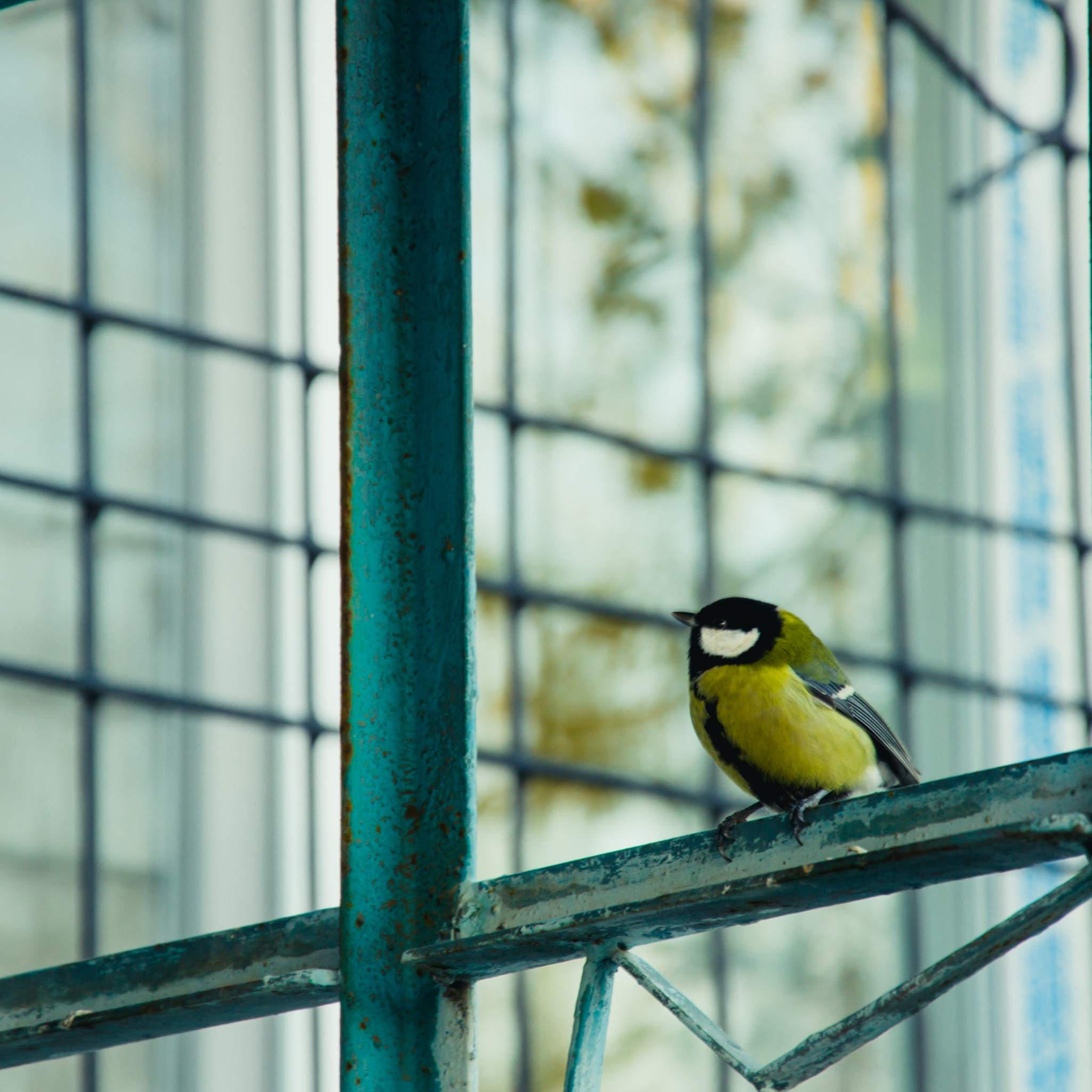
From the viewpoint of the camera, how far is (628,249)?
4.29 m

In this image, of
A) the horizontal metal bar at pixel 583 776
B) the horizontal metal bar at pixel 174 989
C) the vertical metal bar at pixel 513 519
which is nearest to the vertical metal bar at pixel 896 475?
the horizontal metal bar at pixel 583 776

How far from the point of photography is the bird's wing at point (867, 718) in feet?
7.24

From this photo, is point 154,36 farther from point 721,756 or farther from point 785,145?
point 721,756

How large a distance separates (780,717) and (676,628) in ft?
5.74

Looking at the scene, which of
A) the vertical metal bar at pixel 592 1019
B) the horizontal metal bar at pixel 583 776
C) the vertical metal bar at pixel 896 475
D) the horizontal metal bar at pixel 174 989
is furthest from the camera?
the vertical metal bar at pixel 896 475

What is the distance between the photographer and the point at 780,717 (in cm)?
212

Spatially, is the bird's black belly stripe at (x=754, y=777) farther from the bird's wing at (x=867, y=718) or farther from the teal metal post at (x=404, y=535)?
the teal metal post at (x=404, y=535)

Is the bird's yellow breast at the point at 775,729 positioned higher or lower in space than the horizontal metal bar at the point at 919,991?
higher

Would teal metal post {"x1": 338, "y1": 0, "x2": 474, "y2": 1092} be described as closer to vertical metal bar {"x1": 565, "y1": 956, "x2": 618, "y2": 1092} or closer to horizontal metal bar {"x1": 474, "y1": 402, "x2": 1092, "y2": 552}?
vertical metal bar {"x1": 565, "y1": 956, "x2": 618, "y2": 1092}

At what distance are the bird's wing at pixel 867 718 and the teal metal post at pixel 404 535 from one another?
893 millimetres

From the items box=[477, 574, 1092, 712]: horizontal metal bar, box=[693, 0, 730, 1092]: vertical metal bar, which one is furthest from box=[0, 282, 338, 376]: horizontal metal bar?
box=[693, 0, 730, 1092]: vertical metal bar

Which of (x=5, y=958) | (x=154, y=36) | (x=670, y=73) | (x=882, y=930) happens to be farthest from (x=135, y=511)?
(x=882, y=930)

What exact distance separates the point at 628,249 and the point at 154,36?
122 centimetres

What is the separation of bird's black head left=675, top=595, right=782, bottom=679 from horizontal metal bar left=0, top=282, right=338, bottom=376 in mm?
1367
